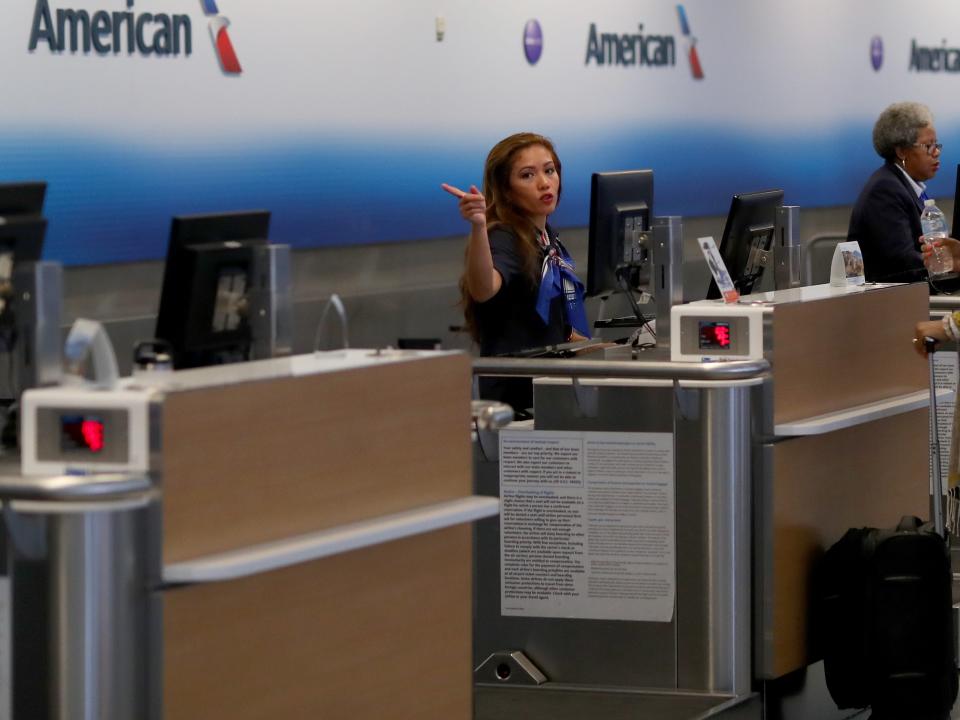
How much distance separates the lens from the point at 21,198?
3.52m

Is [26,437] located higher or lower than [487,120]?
lower

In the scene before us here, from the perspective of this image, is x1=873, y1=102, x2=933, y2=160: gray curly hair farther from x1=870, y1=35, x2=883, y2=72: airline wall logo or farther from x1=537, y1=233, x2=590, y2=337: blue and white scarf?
x1=870, y1=35, x2=883, y2=72: airline wall logo

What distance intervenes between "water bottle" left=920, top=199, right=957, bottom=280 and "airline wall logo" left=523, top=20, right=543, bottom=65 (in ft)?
8.62

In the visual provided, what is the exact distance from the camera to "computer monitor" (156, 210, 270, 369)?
133 inches

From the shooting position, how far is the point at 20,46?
5.63 metres

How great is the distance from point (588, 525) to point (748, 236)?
50.1 inches

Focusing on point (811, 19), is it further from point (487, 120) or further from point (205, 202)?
point (205, 202)

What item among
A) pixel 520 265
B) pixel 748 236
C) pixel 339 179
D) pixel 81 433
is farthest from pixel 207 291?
pixel 339 179

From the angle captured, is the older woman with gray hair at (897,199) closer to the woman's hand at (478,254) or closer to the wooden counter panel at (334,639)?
the woman's hand at (478,254)

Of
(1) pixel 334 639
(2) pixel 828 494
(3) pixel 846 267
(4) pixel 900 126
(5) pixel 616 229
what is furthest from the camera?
(4) pixel 900 126

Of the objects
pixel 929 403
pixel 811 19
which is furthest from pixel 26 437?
pixel 811 19

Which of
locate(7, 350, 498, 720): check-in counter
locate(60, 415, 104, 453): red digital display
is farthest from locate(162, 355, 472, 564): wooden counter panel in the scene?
locate(60, 415, 104, 453): red digital display

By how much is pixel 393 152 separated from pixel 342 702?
428cm

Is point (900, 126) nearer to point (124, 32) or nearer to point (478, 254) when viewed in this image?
point (478, 254)
